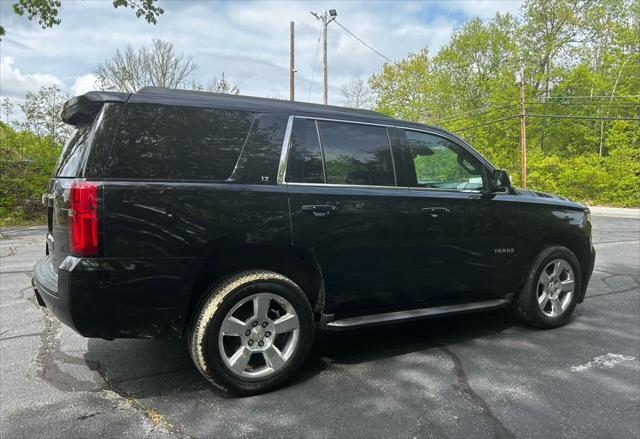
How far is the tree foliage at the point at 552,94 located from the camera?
85.9 feet

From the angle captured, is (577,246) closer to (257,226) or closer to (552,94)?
(257,226)

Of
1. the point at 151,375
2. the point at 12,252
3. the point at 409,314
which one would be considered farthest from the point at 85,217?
the point at 12,252

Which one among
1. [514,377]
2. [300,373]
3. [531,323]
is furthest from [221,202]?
[531,323]

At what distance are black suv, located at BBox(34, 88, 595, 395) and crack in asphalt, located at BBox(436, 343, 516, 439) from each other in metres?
0.40

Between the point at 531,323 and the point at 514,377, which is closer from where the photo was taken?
the point at 514,377

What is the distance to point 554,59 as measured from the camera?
34.7 meters

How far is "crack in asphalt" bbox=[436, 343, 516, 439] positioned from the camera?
2.64 meters

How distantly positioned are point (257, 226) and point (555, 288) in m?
3.12

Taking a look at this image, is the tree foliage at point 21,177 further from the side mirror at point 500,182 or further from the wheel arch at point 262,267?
the side mirror at point 500,182

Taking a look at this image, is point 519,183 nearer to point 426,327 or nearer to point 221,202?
point 426,327

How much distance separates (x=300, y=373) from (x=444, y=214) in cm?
168

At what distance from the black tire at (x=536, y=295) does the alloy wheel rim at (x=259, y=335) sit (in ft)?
7.80

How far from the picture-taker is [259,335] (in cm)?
311

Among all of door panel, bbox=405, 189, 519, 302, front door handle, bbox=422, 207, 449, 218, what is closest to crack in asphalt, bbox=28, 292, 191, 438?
Answer: door panel, bbox=405, 189, 519, 302
